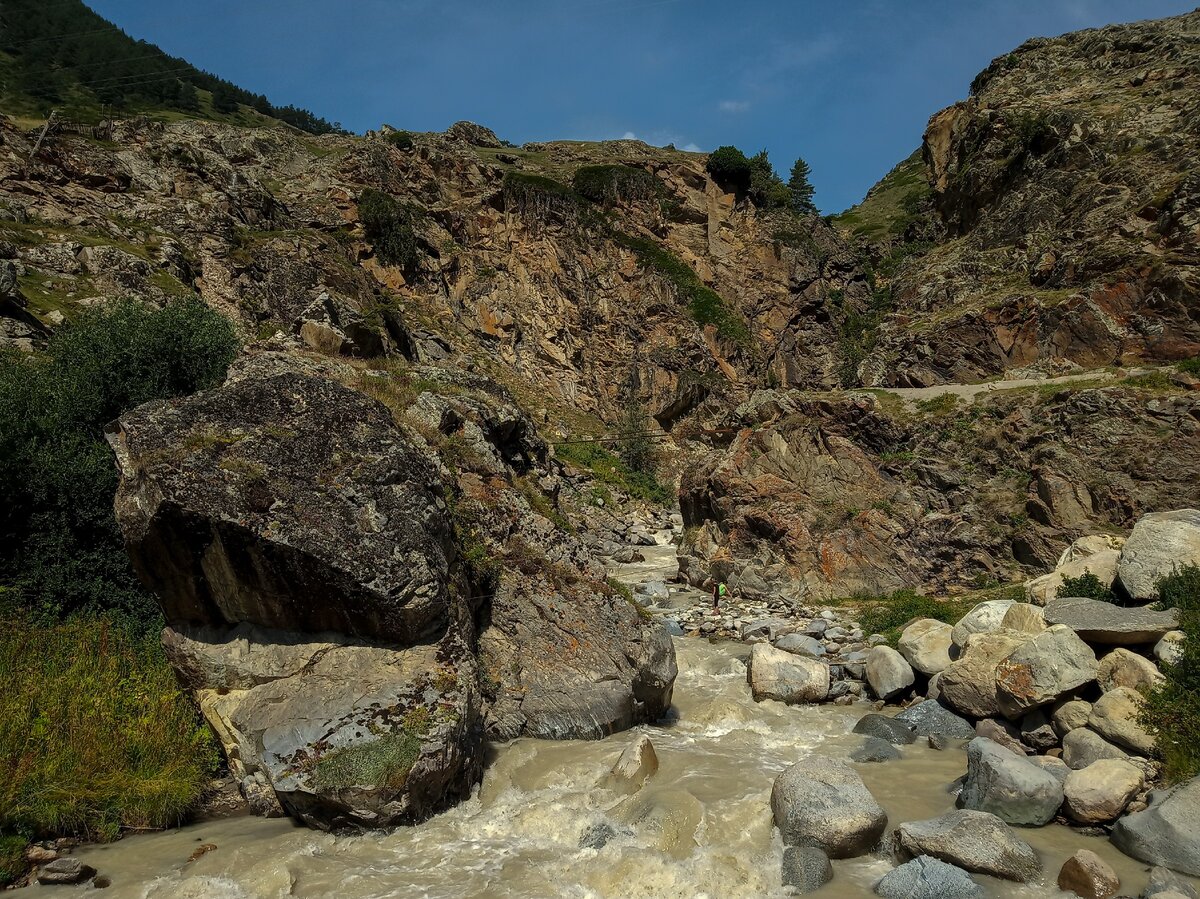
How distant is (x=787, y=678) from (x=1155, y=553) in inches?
245

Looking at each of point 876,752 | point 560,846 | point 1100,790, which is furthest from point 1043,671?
point 560,846

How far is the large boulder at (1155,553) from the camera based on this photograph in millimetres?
10164

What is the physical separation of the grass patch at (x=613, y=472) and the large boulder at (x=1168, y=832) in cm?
3652

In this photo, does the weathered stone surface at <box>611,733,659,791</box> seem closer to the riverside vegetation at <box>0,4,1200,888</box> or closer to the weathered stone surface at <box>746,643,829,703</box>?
the riverside vegetation at <box>0,4,1200,888</box>

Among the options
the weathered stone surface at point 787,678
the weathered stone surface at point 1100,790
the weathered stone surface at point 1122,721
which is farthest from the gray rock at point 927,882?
the weathered stone surface at point 787,678

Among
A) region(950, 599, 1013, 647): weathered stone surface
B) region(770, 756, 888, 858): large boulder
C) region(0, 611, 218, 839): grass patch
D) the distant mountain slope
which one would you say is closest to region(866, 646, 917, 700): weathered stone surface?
region(950, 599, 1013, 647): weathered stone surface

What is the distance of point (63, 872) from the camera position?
607 centimetres

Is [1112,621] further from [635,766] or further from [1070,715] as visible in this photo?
[635,766]

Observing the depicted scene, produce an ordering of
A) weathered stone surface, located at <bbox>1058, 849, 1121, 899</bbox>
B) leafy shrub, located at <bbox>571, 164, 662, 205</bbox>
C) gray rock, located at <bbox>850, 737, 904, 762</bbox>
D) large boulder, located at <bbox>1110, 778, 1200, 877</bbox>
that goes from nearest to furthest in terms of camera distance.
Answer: weathered stone surface, located at <bbox>1058, 849, 1121, 899</bbox>, large boulder, located at <bbox>1110, 778, 1200, 877</bbox>, gray rock, located at <bbox>850, 737, 904, 762</bbox>, leafy shrub, located at <bbox>571, 164, 662, 205</bbox>

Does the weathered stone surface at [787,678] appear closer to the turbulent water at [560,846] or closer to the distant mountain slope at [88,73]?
the turbulent water at [560,846]

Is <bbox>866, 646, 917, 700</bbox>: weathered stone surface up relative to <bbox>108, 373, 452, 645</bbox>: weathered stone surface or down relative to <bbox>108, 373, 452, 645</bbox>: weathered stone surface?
down

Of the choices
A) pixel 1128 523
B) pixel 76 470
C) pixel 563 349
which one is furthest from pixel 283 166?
pixel 1128 523

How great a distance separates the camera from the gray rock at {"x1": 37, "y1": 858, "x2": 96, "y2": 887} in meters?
6.04

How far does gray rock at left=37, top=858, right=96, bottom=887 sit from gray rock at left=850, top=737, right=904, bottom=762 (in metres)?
9.09
